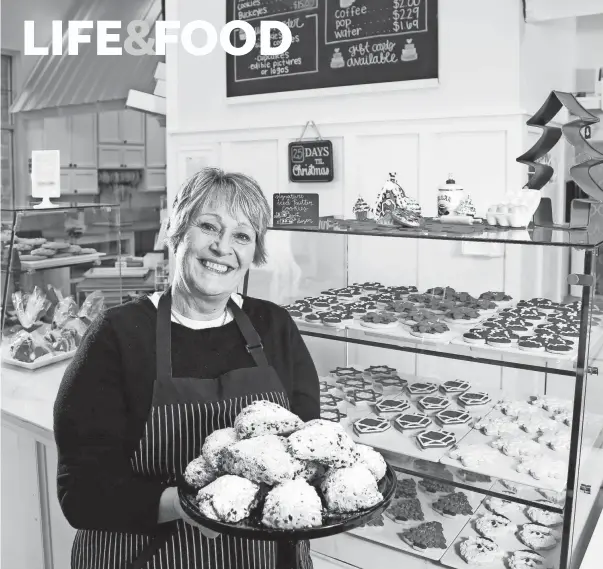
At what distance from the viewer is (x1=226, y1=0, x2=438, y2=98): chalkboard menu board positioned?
3.64 m

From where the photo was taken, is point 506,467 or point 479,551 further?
point 479,551

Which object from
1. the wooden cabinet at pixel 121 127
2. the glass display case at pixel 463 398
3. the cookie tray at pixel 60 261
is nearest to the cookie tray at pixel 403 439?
the glass display case at pixel 463 398

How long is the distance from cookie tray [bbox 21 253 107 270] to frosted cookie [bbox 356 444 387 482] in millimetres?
2161

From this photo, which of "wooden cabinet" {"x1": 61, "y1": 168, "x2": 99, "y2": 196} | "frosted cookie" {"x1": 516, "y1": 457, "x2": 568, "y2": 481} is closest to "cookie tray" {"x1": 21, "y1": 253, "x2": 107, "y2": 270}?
"frosted cookie" {"x1": 516, "y1": 457, "x2": 568, "y2": 481}

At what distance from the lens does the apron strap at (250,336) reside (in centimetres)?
169

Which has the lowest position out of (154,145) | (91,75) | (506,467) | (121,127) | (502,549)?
(502,549)

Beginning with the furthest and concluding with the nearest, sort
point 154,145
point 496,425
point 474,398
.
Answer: point 154,145, point 474,398, point 496,425

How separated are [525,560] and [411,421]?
52 cm

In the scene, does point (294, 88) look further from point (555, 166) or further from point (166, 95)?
point (555, 166)

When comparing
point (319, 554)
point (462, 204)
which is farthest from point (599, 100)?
point (319, 554)

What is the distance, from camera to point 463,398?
8.03ft

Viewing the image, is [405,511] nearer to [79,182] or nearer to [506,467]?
[506,467]

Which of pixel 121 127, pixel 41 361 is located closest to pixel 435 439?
pixel 41 361

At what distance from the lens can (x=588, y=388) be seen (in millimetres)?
1825
